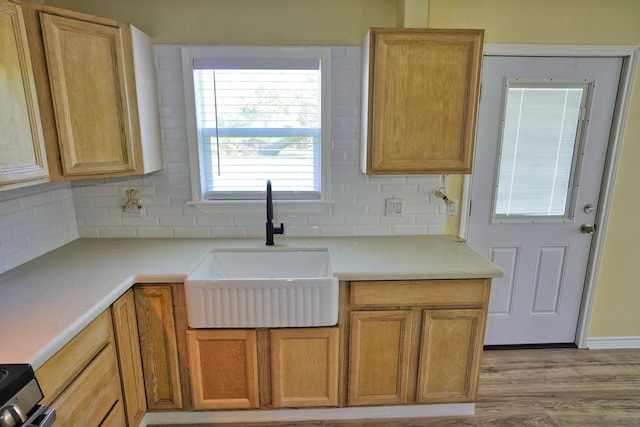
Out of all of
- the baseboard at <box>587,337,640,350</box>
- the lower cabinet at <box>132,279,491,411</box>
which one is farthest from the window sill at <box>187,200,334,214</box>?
the baseboard at <box>587,337,640,350</box>

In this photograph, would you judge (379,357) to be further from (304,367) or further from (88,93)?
(88,93)

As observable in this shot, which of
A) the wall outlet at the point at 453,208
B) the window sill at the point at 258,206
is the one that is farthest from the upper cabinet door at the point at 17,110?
the wall outlet at the point at 453,208

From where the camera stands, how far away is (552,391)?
7.04ft

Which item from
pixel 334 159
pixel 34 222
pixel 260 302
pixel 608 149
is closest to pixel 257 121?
pixel 334 159

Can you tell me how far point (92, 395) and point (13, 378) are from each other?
0.51 metres

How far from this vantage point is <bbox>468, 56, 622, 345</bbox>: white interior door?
2170 mm

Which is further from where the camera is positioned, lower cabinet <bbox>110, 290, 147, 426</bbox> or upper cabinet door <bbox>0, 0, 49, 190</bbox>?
lower cabinet <bbox>110, 290, 147, 426</bbox>

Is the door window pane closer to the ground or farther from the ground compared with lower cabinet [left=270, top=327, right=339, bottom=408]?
farther from the ground

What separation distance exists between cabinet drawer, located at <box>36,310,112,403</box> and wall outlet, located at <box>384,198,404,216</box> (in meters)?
1.60

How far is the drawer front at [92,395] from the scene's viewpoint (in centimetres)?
121

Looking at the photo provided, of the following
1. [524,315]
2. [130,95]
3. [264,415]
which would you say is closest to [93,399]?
[264,415]

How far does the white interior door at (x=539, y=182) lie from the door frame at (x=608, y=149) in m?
0.03

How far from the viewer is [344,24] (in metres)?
2.03

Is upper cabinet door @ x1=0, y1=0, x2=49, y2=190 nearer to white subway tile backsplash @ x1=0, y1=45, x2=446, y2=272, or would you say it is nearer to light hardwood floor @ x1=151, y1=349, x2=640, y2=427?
white subway tile backsplash @ x1=0, y1=45, x2=446, y2=272
